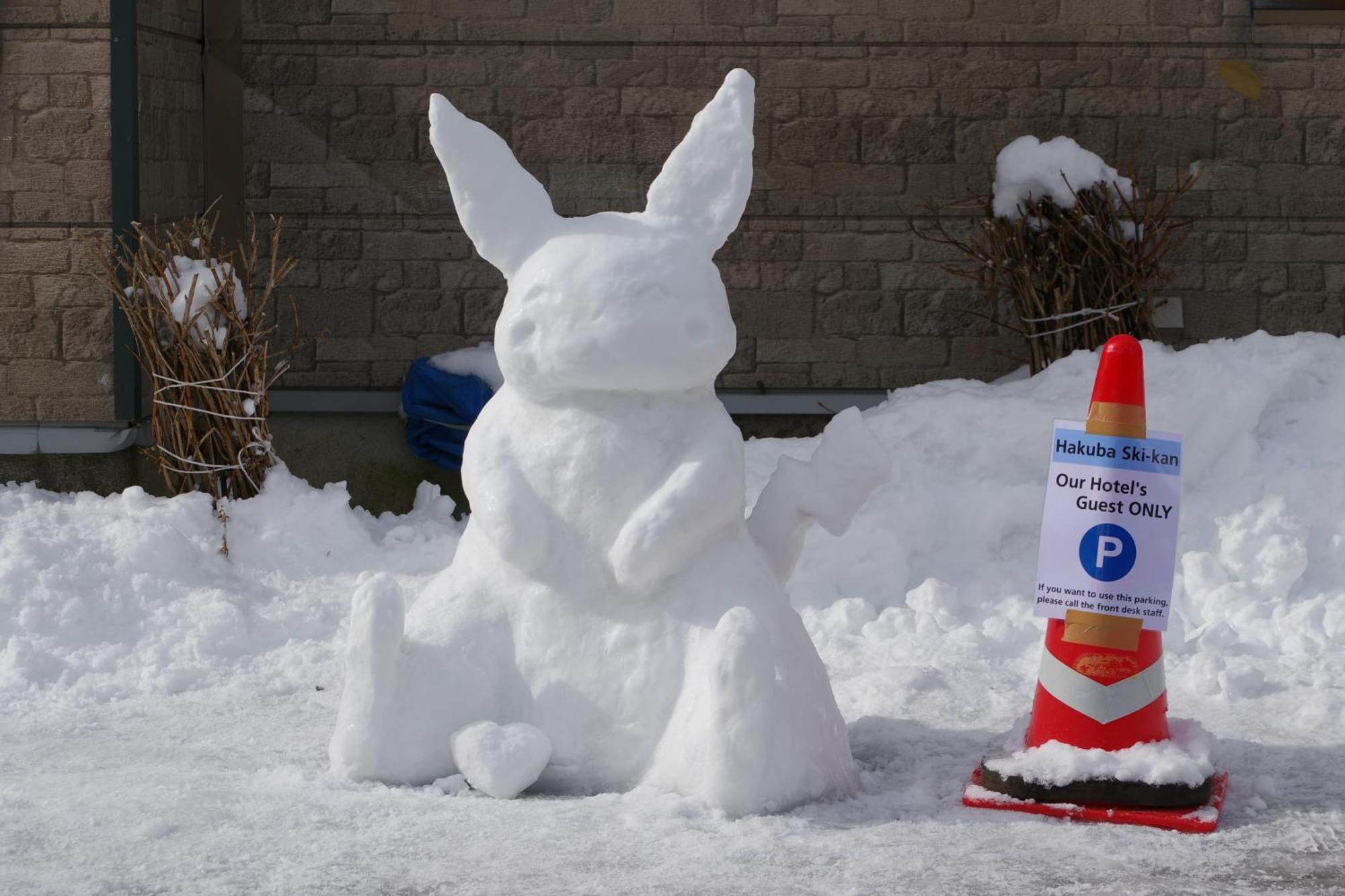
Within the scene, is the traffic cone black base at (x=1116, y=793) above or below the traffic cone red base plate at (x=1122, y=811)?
above

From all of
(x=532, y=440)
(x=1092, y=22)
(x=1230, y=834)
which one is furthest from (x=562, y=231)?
(x=1092, y=22)

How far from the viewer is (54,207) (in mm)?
6676

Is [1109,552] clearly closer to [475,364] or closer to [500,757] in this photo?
[500,757]

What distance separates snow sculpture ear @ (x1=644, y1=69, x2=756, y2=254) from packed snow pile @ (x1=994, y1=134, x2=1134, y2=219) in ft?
10.5

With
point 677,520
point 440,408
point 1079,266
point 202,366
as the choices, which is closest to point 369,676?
point 677,520

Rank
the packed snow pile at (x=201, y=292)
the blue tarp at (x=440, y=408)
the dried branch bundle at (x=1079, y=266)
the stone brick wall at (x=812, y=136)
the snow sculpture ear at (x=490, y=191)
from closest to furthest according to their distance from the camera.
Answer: the snow sculpture ear at (x=490, y=191), the packed snow pile at (x=201, y=292), the dried branch bundle at (x=1079, y=266), the blue tarp at (x=440, y=408), the stone brick wall at (x=812, y=136)

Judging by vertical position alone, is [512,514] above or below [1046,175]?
below

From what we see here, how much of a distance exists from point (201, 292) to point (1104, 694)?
3.70 metres

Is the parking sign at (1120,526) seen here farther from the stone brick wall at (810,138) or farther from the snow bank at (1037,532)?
the stone brick wall at (810,138)

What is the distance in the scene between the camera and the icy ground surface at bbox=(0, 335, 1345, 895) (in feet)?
10.6

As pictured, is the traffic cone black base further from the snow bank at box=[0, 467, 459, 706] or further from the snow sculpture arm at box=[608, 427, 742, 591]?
the snow bank at box=[0, 467, 459, 706]

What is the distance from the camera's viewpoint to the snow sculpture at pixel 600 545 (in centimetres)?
363

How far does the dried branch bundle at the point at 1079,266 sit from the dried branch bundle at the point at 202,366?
300cm

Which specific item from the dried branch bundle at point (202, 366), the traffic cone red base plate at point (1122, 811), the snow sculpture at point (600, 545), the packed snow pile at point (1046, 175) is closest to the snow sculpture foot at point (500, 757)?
the snow sculpture at point (600, 545)
